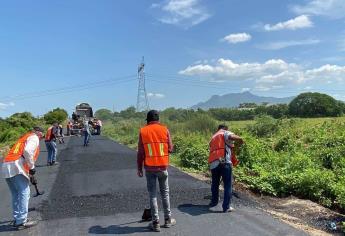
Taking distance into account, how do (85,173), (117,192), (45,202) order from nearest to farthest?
1. (45,202)
2. (117,192)
3. (85,173)

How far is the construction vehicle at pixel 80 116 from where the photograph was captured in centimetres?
4558

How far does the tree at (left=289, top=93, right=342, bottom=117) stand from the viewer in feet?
195

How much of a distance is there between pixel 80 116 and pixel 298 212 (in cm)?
4167

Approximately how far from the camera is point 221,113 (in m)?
60.6

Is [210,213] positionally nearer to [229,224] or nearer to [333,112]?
[229,224]

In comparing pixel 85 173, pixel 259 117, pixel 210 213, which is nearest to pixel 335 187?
pixel 210 213

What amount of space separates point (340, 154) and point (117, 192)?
9829 millimetres

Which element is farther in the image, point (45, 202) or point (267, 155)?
point (267, 155)

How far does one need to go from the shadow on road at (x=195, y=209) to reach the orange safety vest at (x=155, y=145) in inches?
66.2

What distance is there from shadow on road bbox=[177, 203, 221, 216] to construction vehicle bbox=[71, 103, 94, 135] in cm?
3648

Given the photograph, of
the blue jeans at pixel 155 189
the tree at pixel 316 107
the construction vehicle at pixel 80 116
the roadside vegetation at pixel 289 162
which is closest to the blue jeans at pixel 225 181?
the blue jeans at pixel 155 189

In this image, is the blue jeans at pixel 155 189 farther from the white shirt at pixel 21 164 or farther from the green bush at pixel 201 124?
the green bush at pixel 201 124

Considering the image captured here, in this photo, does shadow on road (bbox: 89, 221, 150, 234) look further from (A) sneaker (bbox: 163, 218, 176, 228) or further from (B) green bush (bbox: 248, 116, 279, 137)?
(B) green bush (bbox: 248, 116, 279, 137)

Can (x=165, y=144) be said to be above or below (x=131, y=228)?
above
